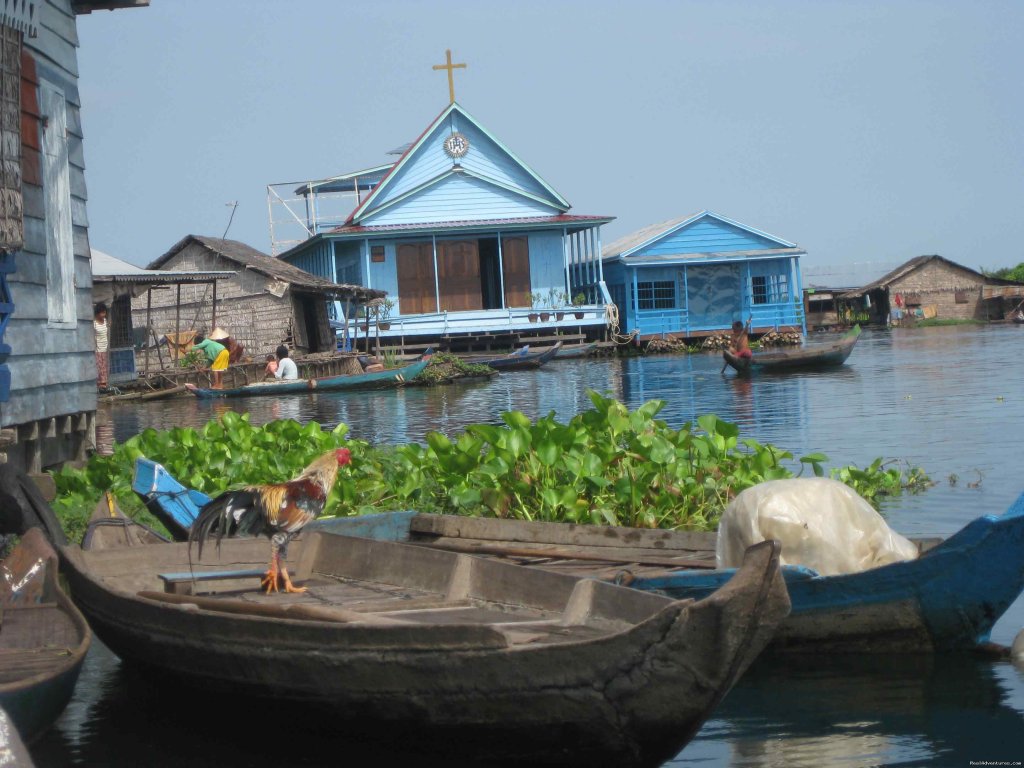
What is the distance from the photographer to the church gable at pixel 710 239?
124 feet

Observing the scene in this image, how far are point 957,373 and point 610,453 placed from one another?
16863mm

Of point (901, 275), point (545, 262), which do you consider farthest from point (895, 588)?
point (901, 275)

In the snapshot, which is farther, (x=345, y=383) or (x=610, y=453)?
(x=345, y=383)

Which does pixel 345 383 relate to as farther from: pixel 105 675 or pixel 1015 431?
pixel 105 675

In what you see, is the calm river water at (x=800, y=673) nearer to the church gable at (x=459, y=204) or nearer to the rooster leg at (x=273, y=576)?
the rooster leg at (x=273, y=576)

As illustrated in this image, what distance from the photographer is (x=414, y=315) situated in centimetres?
3384

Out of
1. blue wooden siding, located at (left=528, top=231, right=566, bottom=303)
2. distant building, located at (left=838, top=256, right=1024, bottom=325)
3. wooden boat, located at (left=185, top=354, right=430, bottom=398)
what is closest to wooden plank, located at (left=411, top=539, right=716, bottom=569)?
wooden boat, located at (left=185, top=354, right=430, bottom=398)

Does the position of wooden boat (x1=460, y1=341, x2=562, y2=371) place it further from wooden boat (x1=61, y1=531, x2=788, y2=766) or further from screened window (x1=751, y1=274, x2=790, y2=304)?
wooden boat (x1=61, y1=531, x2=788, y2=766)

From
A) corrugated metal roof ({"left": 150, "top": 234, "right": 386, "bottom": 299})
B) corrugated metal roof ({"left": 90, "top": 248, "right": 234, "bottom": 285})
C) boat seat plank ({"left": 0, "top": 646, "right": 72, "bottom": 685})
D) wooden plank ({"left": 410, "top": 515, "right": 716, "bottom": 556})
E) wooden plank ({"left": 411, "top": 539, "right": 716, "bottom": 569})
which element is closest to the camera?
boat seat plank ({"left": 0, "top": 646, "right": 72, "bottom": 685})

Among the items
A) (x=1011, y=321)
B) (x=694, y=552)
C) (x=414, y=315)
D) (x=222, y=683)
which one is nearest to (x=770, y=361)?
(x=414, y=315)

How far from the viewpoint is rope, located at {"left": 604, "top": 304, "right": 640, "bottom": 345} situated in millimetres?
35156

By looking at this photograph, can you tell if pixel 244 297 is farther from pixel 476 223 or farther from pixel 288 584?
pixel 288 584

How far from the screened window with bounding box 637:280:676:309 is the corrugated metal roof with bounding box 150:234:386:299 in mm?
10153

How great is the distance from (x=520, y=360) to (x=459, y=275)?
5.75m
